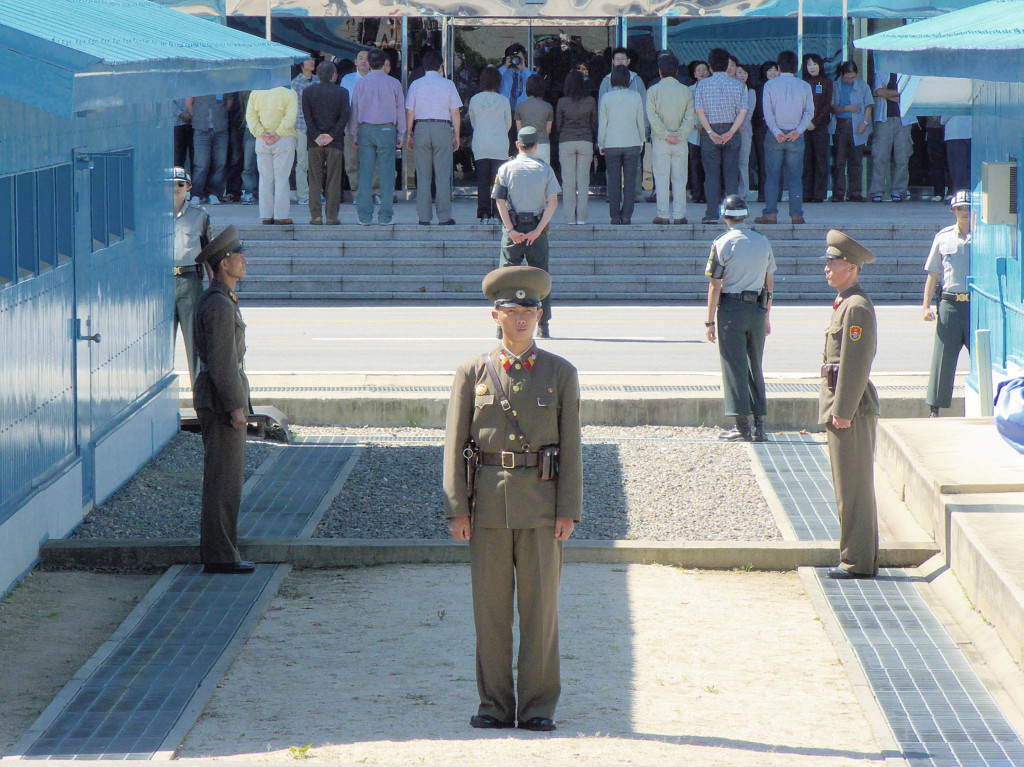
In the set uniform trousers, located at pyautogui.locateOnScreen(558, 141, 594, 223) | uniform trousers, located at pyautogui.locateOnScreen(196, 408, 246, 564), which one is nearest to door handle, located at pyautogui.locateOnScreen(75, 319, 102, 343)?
uniform trousers, located at pyautogui.locateOnScreen(196, 408, 246, 564)

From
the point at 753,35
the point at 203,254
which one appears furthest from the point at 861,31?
the point at 203,254

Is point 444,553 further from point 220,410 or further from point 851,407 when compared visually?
point 851,407

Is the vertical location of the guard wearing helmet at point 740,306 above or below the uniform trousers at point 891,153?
below

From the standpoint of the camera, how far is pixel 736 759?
210 inches

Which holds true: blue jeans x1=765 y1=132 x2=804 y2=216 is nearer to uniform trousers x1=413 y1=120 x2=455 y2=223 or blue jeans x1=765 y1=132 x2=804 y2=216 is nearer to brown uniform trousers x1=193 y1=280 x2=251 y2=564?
uniform trousers x1=413 y1=120 x2=455 y2=223

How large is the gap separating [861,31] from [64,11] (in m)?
19.3

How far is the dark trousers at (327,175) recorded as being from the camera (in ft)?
64.3

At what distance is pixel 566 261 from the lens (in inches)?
777

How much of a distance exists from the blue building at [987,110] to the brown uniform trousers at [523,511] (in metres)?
3.48

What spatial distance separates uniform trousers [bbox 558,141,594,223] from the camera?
19750mm

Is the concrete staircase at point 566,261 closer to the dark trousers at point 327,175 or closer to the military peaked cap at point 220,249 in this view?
the dark trousers at point 327,175

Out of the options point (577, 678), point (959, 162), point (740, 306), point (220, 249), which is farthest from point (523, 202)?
point (959, 162)

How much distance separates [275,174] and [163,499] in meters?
10.7

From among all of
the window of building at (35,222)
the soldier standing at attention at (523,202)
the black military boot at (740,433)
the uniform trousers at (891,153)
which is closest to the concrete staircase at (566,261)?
the uniform trousers at (891,153)
